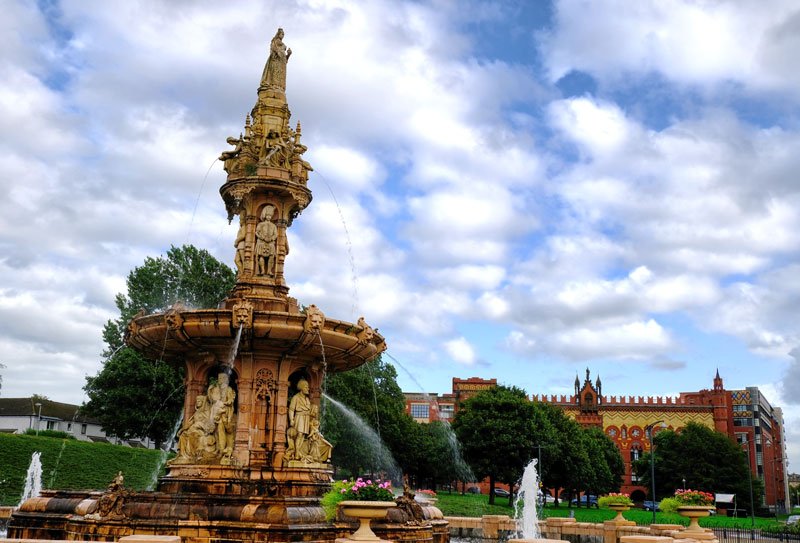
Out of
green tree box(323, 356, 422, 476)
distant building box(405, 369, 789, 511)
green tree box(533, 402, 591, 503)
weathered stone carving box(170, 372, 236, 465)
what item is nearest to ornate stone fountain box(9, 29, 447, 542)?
weathered stone carving box(170, 372, 236, 465)

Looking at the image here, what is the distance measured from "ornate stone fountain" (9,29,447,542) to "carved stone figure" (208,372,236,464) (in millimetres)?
21

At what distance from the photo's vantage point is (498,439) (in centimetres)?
6291

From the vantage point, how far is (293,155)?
62.1 feet

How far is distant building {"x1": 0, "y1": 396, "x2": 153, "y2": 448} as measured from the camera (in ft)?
222

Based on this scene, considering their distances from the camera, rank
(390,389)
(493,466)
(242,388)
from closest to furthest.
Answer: (242,388) → (493,466) → (390,389)

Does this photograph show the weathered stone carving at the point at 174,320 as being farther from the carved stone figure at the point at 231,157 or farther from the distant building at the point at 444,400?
the distant building at the point at 444,400

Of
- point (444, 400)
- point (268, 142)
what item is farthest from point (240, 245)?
point (444, 400)

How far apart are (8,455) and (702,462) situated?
77.8 m

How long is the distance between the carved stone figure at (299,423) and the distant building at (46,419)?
54.1 meters

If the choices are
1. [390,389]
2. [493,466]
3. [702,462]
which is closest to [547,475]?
[493,466]

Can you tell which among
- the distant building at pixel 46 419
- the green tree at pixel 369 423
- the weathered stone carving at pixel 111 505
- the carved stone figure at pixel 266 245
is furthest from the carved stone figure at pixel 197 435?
the distant building at pixel 46 419

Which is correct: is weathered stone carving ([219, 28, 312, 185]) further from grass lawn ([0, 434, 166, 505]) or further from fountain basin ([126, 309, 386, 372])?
grass lawn ([0, 434, 166, 505])

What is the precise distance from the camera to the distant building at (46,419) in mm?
67750

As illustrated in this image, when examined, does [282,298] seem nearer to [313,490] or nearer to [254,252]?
[254,252]
